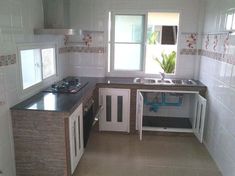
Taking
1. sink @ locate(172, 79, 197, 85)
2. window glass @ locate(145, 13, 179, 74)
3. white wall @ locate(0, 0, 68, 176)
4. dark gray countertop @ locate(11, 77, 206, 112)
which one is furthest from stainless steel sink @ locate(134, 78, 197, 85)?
white wall @ locate(0, 0, 68, 176)

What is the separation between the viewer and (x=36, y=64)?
262cm

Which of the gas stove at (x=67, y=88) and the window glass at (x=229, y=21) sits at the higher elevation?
the window glass at (x=229, y=21)

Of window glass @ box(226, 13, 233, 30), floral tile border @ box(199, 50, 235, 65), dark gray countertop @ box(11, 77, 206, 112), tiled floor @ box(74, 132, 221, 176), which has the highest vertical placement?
window glass @ box(226, 13, 233, 30)

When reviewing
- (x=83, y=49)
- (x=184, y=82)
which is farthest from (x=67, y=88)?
(x=184, y=82)

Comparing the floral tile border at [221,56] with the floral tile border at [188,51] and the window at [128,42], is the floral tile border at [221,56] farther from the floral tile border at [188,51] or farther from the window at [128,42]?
the window at [128,42]

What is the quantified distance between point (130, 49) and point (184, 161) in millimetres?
1881

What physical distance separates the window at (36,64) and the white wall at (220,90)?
2116 mm

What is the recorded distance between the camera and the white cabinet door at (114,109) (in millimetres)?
3195

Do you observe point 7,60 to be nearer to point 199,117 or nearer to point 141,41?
point 141,41

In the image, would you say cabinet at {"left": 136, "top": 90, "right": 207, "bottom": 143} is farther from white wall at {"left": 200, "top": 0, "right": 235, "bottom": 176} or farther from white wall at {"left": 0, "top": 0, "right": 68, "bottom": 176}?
white wall at {"left": 0, "top": 0, "right": 68, "bottom": 176}

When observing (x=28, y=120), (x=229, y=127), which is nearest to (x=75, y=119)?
(x=28, y=120)

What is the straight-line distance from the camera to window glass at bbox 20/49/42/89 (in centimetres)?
234

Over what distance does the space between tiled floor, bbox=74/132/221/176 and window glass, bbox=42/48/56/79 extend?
43.4 inches

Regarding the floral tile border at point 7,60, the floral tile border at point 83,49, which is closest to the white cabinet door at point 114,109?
the floral tile border at point 83,49
